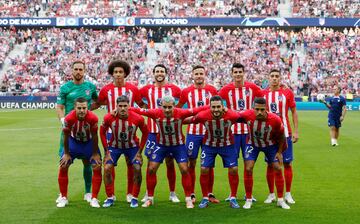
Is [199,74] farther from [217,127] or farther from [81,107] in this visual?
[81,107]

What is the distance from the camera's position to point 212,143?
10117mm

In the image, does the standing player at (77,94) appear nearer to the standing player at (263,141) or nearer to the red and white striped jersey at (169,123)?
the red and white striped jersey at (169,123)

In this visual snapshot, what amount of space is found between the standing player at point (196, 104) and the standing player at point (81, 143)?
1599 millimetres

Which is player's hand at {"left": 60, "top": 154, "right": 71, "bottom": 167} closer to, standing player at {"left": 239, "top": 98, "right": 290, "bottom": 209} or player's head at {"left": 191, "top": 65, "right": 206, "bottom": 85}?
player's head at {"left": 191, "top": 65, "right": 206, "bottom": 85}

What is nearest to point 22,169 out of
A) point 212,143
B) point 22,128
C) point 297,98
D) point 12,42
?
point 212,143

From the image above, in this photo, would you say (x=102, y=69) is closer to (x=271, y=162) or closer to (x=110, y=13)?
(x=110, y=13)

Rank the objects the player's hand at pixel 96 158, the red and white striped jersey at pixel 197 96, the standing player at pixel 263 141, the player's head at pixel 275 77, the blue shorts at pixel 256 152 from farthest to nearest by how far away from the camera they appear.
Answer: the red and white striped jersey at pixel 197 96
the player's head at pixel 275 77
the blue shorts at pixel 256 152
the player's hand at pixel 96 158
the standing player at pixel 263 141

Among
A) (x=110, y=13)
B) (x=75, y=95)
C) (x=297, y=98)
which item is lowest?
(x=297, y=98)

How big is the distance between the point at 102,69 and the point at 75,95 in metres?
40.7

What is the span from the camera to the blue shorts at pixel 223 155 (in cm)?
1007

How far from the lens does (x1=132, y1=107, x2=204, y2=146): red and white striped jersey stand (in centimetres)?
994

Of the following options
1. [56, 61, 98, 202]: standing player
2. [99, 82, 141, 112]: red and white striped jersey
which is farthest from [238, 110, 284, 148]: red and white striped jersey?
[56, 61, 98, 202]: standing player

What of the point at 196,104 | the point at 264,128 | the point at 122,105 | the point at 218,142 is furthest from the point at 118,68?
the point at 264,128

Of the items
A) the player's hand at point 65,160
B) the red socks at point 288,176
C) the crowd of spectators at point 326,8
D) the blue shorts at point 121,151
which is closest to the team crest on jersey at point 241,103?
the red socks at point 288,176
